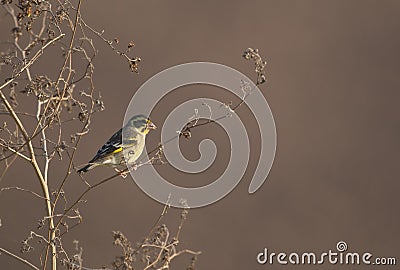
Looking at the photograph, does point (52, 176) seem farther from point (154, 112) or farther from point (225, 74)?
point (225, 74)

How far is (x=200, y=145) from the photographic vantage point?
4301 millimetres

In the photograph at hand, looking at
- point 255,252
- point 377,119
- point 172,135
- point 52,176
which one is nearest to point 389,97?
point 377,119

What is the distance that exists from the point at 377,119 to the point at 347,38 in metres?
1.30

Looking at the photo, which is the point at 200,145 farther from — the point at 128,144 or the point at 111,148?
the point at 111,148

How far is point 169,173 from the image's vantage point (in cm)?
907
